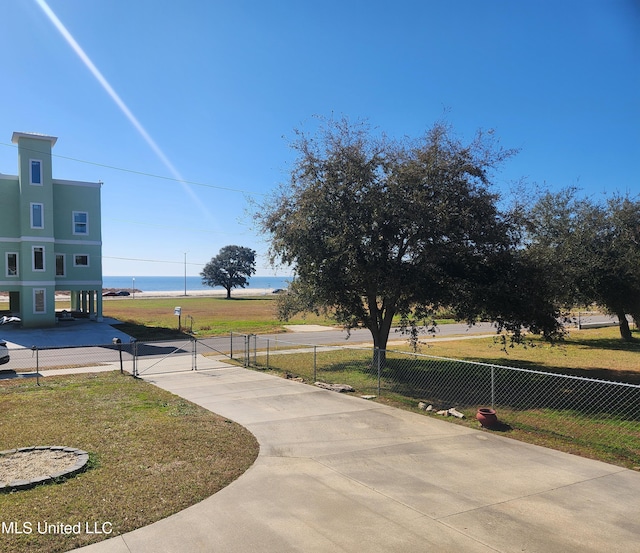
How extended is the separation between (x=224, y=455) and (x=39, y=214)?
29539 millimetres

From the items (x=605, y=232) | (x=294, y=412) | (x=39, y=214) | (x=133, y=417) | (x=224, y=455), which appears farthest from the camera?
(x=39, y=214)

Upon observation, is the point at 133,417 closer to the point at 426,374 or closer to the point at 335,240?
the point at 335,240

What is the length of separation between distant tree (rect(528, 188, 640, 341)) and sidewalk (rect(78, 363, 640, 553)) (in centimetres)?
1457

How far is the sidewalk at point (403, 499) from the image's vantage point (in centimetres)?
451

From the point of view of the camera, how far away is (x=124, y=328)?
101ft

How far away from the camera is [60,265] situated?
32688mm

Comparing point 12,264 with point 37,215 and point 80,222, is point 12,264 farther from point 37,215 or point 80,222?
point 80,222

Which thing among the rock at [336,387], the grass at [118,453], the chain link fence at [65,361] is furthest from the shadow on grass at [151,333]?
the rock at [336,387]

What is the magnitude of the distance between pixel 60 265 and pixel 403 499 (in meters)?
33.1

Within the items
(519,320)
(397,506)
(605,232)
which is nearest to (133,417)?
(397,506)

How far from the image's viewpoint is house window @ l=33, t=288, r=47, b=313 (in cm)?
3020

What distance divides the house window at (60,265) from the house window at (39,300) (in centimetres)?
243

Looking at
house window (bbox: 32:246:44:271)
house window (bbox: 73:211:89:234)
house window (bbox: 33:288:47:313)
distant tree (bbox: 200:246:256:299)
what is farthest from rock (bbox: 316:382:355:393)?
distant tree (bbox: 200:246:256:299)

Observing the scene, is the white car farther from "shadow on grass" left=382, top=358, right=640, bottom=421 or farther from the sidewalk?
"shadow on grass" left=382, top=358, right=640, bottom=421
